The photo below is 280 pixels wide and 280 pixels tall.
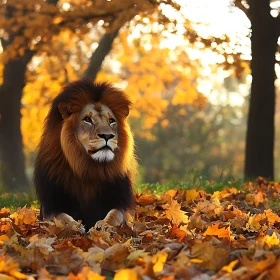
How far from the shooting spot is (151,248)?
4.55 m

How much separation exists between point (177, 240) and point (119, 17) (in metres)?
6.64

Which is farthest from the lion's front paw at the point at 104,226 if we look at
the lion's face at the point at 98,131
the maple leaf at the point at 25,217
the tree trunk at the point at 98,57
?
the tree trunk at the point at 98,57

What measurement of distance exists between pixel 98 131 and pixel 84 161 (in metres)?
0.34

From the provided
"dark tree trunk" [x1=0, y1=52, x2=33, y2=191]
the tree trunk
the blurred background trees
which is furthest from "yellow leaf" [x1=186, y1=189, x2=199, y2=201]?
the tree trunk

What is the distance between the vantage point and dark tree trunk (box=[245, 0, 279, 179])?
11.1m

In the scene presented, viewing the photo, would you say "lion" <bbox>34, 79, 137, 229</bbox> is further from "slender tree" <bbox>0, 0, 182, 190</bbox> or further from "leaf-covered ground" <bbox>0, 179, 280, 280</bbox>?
"slender tree" <bbox>0, 0, 182, 190</bbox>

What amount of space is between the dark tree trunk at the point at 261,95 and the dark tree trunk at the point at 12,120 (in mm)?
5823

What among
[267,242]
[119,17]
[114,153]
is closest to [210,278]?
[267,242]

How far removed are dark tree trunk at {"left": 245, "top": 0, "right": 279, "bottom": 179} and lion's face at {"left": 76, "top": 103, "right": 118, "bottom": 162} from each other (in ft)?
19.4

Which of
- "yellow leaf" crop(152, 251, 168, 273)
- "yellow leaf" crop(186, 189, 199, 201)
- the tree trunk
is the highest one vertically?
the tree trunk

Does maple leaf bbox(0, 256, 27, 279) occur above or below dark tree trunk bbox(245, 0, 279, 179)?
below

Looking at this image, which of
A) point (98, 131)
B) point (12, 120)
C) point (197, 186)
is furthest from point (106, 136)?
point (12, 120)

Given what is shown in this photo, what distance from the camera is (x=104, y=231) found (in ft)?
17.2

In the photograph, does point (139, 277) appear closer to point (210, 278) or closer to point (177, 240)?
point (210, 278)
